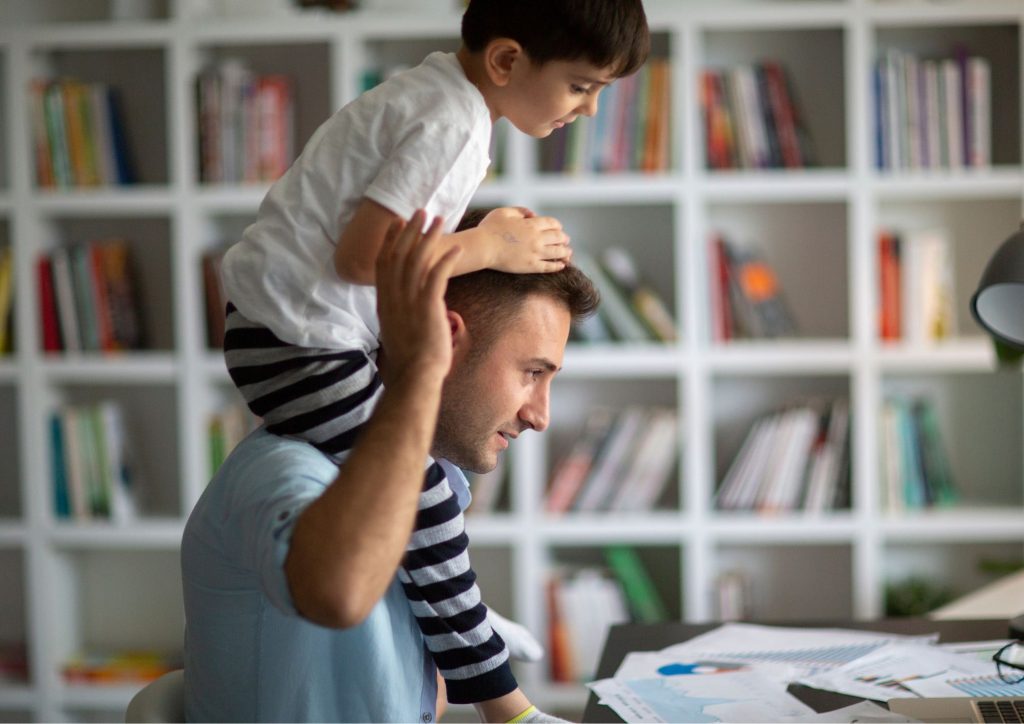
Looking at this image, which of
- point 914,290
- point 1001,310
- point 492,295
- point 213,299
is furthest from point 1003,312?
point 213,299

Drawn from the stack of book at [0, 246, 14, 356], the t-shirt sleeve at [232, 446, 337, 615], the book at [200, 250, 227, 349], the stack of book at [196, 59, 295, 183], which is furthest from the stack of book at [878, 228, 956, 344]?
the stack of book at [0, 246, 14, 356]

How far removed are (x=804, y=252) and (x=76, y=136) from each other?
2.04 meters

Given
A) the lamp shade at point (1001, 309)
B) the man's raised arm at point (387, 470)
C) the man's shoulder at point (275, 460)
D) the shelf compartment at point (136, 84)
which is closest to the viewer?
the man's raised arm at point (387, 470)

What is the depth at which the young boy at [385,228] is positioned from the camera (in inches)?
50.1

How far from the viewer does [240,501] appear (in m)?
1.14

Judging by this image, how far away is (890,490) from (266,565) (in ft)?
7.84

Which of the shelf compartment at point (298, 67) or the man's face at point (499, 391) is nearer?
the man's face at point (499, 391)

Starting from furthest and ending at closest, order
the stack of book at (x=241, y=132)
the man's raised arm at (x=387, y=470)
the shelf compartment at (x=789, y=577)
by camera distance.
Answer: the shelf compartment at (x=789, y=577)
the stack of book at (x=241, y=132)
the man's raised arm at (x=387, y=470)

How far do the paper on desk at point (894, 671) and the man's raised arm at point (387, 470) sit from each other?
0.71m

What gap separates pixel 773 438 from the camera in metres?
3.10

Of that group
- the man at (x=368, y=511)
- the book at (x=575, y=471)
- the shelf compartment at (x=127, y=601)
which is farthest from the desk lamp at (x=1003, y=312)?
the shelf compartment at (x=127, y=601)

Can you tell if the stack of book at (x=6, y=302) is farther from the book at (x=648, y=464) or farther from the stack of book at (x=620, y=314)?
the book at (x=648, y=464)

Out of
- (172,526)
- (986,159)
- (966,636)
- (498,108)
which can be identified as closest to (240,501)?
(498,108)

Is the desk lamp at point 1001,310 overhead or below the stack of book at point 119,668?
overhead
